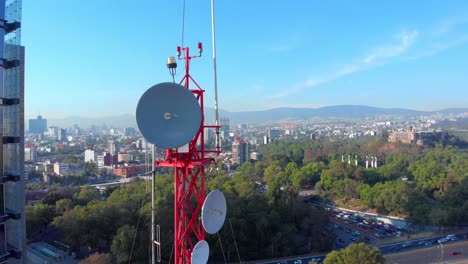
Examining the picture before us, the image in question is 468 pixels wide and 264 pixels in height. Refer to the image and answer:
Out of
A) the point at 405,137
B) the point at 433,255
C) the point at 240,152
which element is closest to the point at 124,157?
the point at 240,152

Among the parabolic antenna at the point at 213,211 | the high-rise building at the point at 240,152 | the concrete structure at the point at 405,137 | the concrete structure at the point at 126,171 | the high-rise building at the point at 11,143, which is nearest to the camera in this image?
the high-rise building at the point at 11,143

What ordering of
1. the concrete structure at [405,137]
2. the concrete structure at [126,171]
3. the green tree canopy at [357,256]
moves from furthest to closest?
the concrete structure at [405,137] → the concrete structure at [126,171] → the green tree canopy at [357,256]

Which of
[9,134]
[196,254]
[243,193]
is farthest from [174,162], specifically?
[243,193]

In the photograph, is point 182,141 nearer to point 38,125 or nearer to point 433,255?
point 433,255

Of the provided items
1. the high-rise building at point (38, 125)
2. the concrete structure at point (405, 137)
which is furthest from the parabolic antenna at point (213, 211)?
the high-rise building at point (38, 125)

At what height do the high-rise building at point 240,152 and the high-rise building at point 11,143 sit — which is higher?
the high-rise building at point 11,143

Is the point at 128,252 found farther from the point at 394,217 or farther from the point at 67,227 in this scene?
the point at 394,217

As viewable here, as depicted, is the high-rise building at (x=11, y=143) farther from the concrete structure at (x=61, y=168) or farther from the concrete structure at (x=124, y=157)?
the concrete structure at (x=124, y=157)
